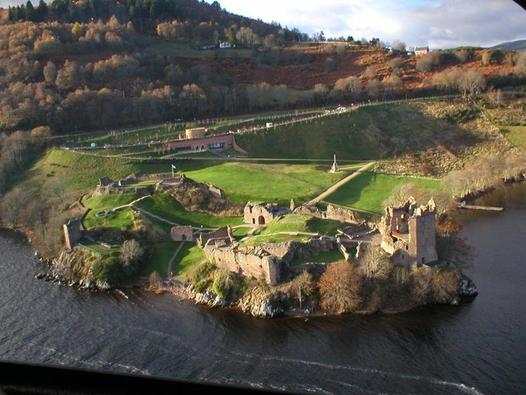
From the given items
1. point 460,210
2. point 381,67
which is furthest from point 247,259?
point 381,67

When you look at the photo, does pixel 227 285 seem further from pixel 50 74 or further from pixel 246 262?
pixel 50 74

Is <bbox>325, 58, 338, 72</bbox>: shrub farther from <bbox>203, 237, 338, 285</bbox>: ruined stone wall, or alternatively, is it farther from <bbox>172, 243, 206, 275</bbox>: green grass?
<bbox>203, 237, 338, 285</bbox>: ruined stone wall

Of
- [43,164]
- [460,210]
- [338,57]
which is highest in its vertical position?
[338,57]

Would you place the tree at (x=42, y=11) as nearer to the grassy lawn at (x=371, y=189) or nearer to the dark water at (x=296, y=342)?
the grassy lawn at (x=371, y=189)

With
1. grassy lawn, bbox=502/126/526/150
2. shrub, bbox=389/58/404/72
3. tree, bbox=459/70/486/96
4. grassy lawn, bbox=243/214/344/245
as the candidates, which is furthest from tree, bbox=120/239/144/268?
shrub, bbox=389/58/404/72

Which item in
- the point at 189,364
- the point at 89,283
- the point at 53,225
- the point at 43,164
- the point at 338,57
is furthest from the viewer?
the point at 338,57

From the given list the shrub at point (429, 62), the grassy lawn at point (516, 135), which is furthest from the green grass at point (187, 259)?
the shrub at point (429, 62)

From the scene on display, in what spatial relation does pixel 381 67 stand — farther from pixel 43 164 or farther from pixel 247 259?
pixel 247 259
